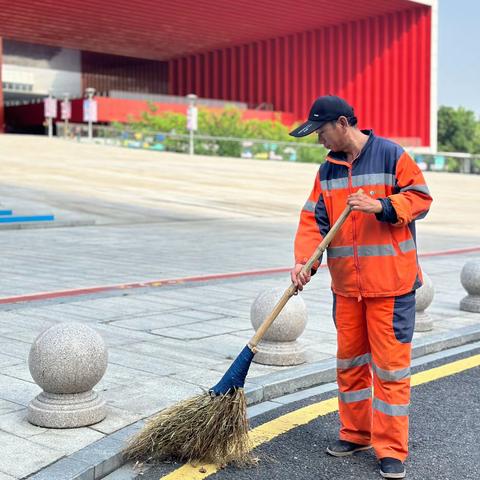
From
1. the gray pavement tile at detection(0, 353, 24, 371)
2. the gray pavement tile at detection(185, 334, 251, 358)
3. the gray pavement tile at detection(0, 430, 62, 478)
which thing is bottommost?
the gray pavement tile at detection(185, 334, 251, 358)

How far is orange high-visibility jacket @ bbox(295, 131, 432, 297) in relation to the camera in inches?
151

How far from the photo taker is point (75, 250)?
12609 mm

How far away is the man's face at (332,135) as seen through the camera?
382 centimetres

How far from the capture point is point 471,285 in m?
7.78

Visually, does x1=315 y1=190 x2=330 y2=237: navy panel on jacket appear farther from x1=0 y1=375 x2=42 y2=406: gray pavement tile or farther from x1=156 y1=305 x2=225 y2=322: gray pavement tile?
x1=156 y1=305 x2=225 y2=322: gray pavement tile

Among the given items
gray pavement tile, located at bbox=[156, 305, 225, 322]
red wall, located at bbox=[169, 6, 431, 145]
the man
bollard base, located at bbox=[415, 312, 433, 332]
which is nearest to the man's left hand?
the man

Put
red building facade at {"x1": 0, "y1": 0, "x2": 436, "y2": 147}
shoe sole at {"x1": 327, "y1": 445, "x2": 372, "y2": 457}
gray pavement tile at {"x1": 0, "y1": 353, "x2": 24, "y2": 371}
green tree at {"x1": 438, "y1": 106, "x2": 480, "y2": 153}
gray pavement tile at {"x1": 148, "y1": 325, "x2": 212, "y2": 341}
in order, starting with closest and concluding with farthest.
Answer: shoe sole at {"x1": 327, "y1": 445, "x2": 372, "y2": 457} → gray pavement tile at {"x1": 0, "y1": 353, "x2": 24, "y2": 371} → gray pavement tile at {"x1": 148, "y1": 325, "x2": 212, "y2": 341} → red building facade at {"x1": 0, "y1": 0, "x2": 436, "y2": 147} → green tree at {"x1": 438, "y1": 106, "x2": 480, "y2": 153}

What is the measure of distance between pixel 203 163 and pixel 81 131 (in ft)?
47.4

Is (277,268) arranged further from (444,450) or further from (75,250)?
(444,450)

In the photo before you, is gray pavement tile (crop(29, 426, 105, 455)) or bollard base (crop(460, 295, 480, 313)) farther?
bollard base (crop(460, 295, 480, 313))

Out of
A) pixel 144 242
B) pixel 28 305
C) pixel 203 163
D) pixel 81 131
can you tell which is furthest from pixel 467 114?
pixel 28 305

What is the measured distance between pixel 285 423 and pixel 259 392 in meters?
0.44

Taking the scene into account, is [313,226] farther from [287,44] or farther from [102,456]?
[287,44]

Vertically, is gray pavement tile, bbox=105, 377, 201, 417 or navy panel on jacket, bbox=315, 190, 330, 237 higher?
navy panel on jacket, bbox=315, 190, 330, 237
